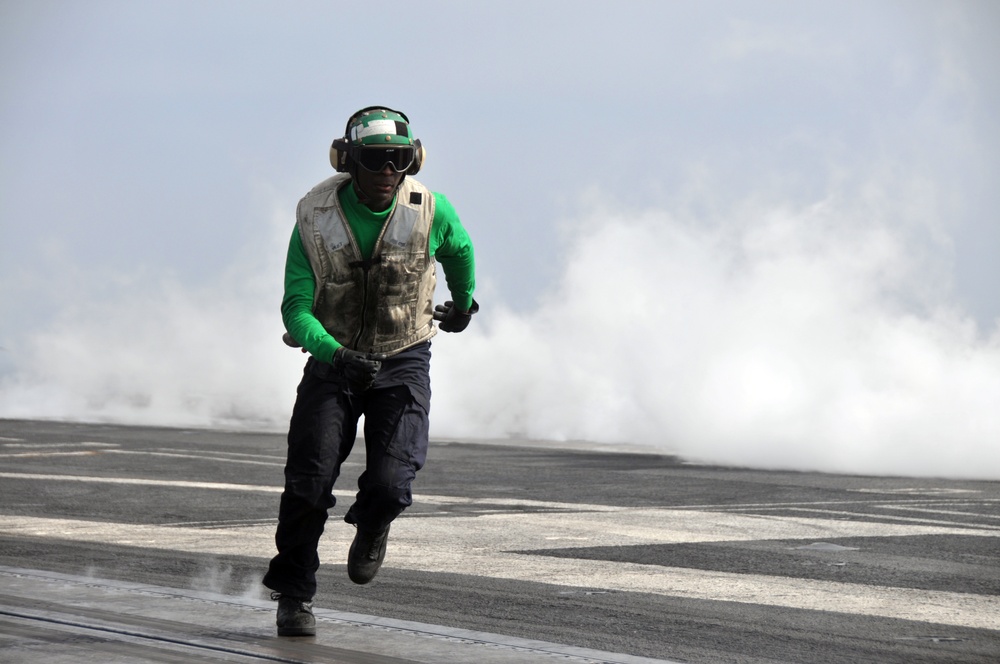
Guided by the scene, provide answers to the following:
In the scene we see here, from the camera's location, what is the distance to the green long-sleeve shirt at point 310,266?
592 cm

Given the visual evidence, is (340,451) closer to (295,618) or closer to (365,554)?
(365,554)

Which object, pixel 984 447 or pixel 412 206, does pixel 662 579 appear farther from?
pixel 984 447

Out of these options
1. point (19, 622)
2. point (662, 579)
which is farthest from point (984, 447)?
point (19, 622)

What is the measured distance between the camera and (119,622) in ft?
20.2

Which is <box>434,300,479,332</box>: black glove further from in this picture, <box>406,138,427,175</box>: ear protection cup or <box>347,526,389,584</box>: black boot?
<box>347,526,389,584</box>: black boot

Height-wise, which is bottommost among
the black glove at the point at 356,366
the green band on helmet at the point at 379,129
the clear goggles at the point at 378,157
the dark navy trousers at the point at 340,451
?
the dark navy trousers at the point at 340,451

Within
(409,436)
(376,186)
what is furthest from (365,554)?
(376,186)

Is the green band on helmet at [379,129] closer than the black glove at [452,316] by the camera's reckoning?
Yes

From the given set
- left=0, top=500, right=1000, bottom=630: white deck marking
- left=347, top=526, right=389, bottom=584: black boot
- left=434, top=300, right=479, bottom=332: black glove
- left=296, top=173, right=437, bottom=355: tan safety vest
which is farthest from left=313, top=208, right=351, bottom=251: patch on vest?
left=0, top=500, right=1000, bottom=630: white deck marking

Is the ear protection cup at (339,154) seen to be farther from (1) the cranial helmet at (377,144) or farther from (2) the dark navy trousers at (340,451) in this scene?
(2) the dark navy trousers at (340,451)

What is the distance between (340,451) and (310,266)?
71 centimetres

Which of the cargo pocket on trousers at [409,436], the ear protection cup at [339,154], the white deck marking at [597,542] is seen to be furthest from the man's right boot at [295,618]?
the white deck marking at [597,542]

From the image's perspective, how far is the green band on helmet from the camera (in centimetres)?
604

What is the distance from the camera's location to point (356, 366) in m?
5.75
